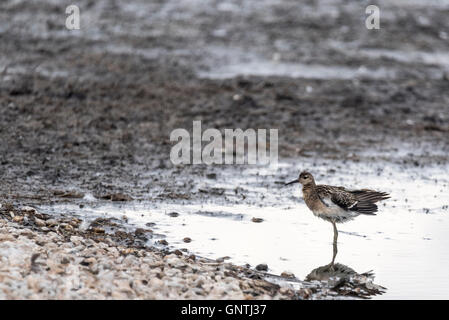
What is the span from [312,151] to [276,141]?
2.69 ft

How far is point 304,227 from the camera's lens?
11.0m

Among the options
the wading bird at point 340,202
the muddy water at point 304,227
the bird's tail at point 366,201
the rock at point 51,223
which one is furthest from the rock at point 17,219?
the bird's tail at point 366,201

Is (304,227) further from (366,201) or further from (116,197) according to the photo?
(116,197)

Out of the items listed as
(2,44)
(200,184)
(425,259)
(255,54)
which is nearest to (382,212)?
(425,259)

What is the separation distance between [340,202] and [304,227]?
101 cm

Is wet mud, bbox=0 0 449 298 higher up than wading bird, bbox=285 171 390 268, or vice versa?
wet mud, bbox=0 0 449 298

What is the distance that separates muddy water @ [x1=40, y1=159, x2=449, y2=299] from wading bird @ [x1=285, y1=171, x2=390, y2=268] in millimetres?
380

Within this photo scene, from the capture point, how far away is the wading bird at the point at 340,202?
10.2 metres

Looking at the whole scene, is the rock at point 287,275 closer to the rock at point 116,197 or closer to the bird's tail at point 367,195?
the bird's tail at point 367,195

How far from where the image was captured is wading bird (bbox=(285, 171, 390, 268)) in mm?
10211

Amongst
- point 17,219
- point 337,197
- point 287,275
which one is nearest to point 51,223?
point 17,219

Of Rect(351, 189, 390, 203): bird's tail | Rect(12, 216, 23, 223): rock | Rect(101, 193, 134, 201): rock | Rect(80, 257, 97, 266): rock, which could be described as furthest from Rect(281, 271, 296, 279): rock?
Rect(101, 193, 134, 201): rock

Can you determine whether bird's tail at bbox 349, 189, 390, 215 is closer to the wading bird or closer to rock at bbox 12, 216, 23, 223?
the wading bird
